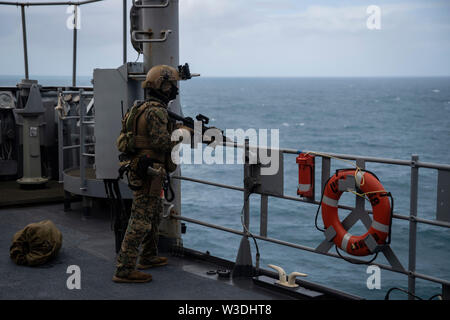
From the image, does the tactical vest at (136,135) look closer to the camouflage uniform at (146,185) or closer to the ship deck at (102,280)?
the camouflage uniform at (146,185)

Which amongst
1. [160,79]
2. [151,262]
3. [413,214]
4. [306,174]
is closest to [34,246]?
[151,262]

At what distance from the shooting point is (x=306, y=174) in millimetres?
4949

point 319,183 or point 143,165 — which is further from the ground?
point 143,165

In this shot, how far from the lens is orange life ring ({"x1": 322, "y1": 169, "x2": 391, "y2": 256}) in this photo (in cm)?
441

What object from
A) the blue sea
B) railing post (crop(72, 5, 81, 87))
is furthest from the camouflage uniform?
railing post (crop(72, 5, 81, 87))

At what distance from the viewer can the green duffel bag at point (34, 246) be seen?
564cm

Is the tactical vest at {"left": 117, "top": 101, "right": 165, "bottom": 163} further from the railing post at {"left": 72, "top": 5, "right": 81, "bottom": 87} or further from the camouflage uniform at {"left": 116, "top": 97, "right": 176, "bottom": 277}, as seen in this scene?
the railing post at {"left": 72, "top": 5, "right": 81, "bottom": 87}

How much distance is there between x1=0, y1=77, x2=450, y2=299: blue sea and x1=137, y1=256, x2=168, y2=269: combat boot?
527 cm

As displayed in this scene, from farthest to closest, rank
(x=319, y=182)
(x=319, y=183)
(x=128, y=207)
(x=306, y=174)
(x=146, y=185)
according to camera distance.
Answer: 1. (x=319, y=182)
2. (x=319, y=183)
3. (x=128, y=207)
4. (x=146, y=185)
5. (x=306, y=174)

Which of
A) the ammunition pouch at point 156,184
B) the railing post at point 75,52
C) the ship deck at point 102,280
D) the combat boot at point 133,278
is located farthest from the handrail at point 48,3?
the combat boot at point 133,278

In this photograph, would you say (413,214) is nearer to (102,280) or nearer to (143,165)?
(143,165)

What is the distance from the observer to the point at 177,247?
6031 millimetres

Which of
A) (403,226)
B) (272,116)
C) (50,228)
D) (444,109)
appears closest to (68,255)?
(50,228)

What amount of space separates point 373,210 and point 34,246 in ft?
10.3
